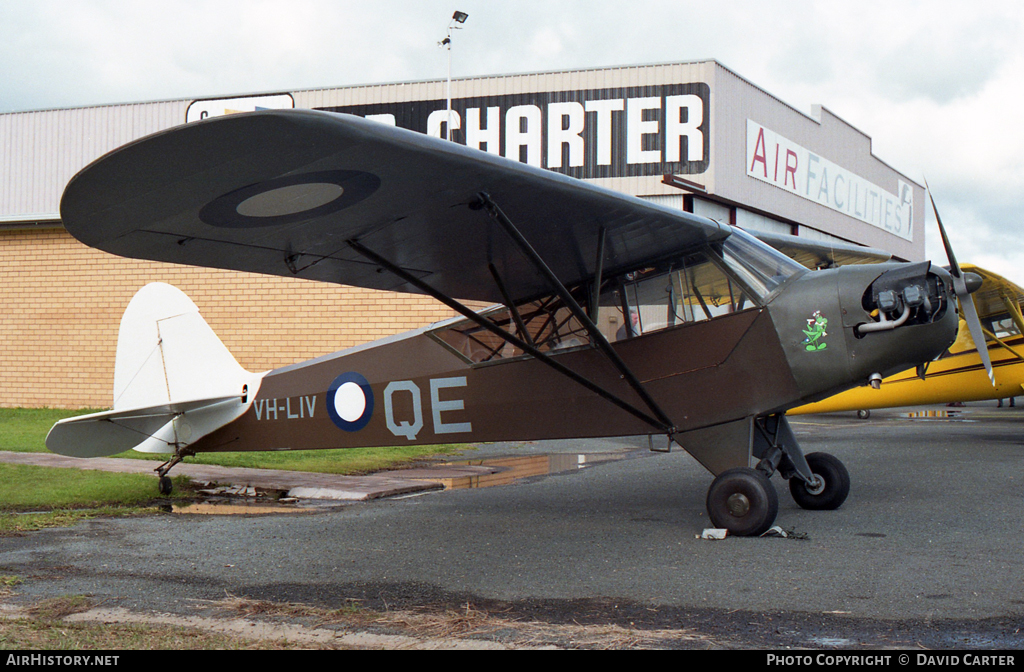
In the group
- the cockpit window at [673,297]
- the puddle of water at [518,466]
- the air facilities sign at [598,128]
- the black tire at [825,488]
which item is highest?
the air facilities sign at [598,128]

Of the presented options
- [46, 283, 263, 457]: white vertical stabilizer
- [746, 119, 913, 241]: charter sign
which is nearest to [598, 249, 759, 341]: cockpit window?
[46, 283, 263, 457]: white vertical stabilizer

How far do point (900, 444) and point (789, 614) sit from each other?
453 inches

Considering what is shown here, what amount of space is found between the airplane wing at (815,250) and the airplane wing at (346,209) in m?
4.20

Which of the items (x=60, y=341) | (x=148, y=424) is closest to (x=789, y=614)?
(x=148, y=424)

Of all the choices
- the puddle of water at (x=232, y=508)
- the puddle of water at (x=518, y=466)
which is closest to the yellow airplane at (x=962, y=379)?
the puddle of water at (x=518, y=466)

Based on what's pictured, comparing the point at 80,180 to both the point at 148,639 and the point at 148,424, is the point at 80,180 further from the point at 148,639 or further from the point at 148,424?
the point at 148,424

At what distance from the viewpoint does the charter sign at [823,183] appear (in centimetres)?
2319

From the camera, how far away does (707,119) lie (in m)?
20.6

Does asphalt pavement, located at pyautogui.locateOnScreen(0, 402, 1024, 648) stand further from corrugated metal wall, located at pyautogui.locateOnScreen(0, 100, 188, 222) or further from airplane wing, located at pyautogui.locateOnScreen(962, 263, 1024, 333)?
corrugated metal wall, located at pyautogui.locateOnScreen(0, 100, 188, 222)

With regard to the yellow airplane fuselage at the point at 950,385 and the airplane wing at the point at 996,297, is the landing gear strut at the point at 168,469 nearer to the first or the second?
the yellow airplane fuselage at the point at 950,385

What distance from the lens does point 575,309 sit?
611 centimetres

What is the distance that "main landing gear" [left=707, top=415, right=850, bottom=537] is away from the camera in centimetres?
596

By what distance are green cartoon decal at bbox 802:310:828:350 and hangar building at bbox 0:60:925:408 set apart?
13456 mm

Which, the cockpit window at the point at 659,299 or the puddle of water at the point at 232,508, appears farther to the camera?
the puddle of water at the point at 232,508
